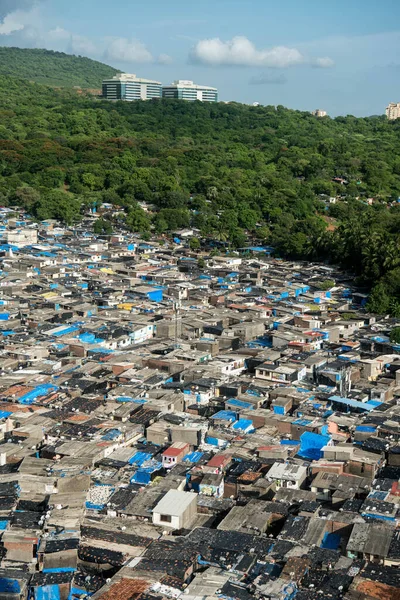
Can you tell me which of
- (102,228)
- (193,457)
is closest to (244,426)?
(193,457)

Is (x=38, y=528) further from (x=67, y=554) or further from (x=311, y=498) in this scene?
(x=311, y=498)

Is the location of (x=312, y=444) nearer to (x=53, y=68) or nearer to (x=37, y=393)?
(x=37, y=393)

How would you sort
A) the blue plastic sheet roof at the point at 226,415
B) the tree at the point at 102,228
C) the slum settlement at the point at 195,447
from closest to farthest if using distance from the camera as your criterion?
the slum settlement at the point at 195,447 < the blue plastic sheet roof at the point at 226,415 < the tree at the point at 102,228

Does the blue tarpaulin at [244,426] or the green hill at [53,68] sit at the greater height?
the green hill at [53,68]

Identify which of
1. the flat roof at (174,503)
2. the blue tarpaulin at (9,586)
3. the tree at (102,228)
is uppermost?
the tree at (102,228)

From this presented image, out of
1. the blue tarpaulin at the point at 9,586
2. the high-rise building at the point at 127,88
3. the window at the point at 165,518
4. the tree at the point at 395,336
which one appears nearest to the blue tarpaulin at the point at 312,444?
the window at the point at 165,518

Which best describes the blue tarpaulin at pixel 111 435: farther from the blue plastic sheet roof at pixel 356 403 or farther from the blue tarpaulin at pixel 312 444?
the blue plastic sheet roof at pixel 356 403
